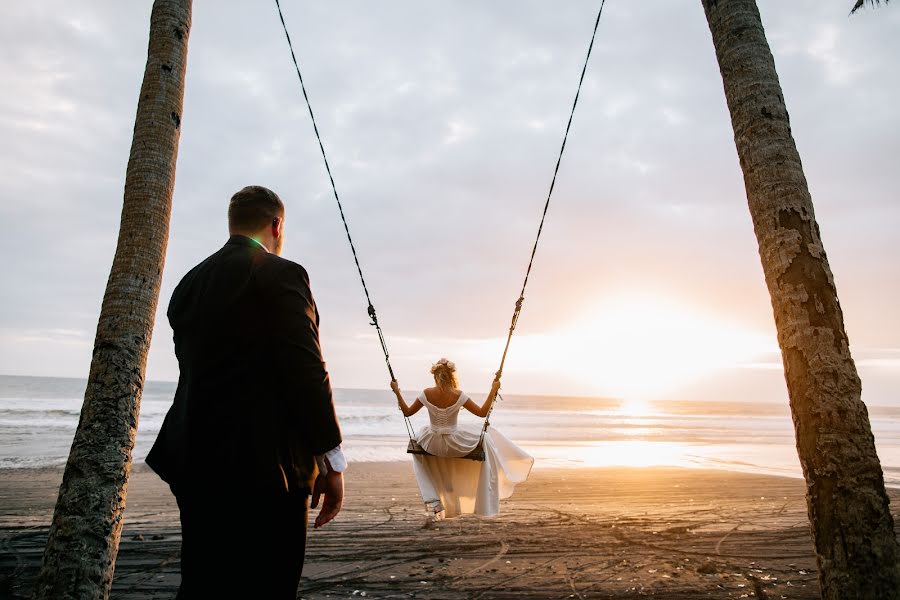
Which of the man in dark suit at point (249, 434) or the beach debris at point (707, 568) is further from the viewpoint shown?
the beach debris at point (707, 568)

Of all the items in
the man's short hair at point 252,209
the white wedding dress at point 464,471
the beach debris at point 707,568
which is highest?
the man's short hair at point 252,209

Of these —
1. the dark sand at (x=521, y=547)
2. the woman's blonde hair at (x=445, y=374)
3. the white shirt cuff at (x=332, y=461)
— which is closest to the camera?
the white shirt cuff at (x=332, y=461)

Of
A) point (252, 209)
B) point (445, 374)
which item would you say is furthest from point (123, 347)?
point (445, 374)

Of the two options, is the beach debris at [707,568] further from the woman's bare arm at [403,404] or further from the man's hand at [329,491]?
the man's hand at [329,491]

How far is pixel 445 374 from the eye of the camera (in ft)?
22.3

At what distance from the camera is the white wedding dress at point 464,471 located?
5996 millimetres

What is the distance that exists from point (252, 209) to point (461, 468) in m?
4.60

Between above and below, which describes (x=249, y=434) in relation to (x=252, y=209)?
below

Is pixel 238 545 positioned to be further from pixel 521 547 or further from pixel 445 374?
pixel 445 374

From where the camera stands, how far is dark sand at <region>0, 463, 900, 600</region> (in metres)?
4.73

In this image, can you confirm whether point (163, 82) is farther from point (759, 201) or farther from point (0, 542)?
point (0, 542)

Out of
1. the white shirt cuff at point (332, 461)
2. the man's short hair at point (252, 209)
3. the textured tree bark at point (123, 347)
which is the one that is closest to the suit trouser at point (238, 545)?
the white shirt cuff at point (332, 461)

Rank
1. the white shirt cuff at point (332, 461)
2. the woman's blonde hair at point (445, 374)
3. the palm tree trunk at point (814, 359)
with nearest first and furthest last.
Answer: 1. the white shirt cuff at point (332, 461)
2. the palm tree trunk at point (814, 359)
3. the woman's blonde hair at point (445, 374)

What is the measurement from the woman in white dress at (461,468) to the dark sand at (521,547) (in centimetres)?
A: 47
